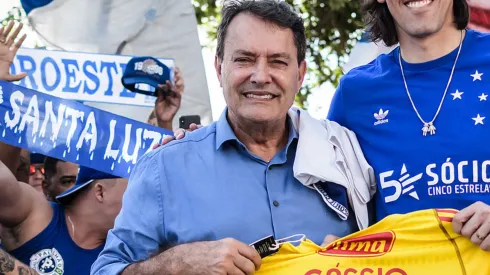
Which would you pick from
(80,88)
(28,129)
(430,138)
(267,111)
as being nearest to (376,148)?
(430,138)

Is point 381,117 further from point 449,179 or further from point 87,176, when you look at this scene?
point 87,176

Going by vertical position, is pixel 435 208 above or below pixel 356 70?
below

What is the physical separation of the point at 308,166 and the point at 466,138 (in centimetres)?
61

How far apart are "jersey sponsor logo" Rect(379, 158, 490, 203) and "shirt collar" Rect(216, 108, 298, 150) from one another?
46 centimetres

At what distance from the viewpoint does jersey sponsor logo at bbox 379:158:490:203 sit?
10.7ft

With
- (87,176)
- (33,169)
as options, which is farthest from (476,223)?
(33,169)

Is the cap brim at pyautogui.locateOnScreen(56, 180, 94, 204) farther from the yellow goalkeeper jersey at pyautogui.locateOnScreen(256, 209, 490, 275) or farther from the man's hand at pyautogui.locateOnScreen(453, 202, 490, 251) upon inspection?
the man's hand at pyautogui.locateOnScreen(453, 202, 490, 251)

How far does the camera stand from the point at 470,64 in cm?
346

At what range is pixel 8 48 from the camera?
5.74 meters

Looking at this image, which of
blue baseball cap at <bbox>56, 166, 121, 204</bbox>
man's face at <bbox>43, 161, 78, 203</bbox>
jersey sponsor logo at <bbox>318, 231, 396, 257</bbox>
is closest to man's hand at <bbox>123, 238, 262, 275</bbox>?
jersey sponsor logo at <bbox>318, 231, 396, 257</bbox>

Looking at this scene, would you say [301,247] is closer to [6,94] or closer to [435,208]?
[435,208]

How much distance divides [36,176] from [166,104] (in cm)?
129

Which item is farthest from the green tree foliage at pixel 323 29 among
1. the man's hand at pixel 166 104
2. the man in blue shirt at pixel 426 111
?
the man in blue shirt at pixel 426 111

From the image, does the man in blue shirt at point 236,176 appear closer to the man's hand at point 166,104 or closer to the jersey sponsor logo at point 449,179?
the jersey sponsor logo at point 449,179
